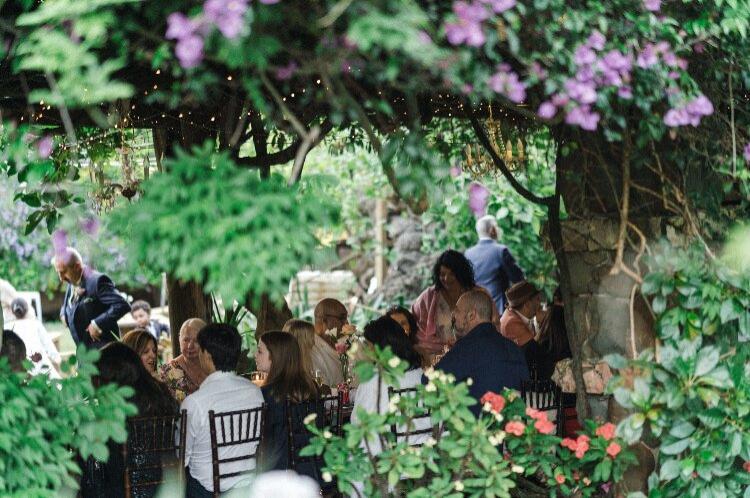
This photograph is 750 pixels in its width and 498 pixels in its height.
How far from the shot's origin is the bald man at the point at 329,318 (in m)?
6.54

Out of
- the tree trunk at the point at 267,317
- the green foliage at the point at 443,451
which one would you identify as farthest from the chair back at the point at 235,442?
the tree trunk at the point at 267,317

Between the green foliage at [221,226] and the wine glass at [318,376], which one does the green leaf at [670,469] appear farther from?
the wine glass at [318,376]

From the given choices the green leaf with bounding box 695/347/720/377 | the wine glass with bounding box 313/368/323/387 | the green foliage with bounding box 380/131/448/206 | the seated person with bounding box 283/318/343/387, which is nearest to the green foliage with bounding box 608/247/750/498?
the green leaf with bounding box 695/347/720/377

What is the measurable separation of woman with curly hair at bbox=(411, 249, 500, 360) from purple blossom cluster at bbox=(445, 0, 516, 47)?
13.4 feet

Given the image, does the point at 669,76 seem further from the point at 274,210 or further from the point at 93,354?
the point at 93,354

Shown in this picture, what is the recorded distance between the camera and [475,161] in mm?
7207

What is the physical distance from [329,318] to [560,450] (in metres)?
2.34

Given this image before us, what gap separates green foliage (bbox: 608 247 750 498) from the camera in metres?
4.07

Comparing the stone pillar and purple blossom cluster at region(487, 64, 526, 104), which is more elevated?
purple blossom cluster at region(487, 64, 526, 104)

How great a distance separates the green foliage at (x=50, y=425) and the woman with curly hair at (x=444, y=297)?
3.73m

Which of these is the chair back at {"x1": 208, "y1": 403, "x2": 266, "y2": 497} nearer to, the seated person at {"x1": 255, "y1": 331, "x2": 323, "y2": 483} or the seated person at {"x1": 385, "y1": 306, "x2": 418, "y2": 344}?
the seated person at {"x1": 255, "y1": 331, "x2": 323, "y2": 483}

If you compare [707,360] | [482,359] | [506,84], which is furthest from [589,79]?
[482,359]

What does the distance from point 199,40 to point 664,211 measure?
2.14 metres

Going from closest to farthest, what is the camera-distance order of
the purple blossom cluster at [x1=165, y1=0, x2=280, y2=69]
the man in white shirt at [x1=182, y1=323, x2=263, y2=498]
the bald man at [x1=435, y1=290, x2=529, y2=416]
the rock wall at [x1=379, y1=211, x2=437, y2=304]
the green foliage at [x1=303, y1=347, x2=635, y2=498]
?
the purple blossom cluster at [x1=165, y1=0, x2=280, y2=69] → the green foliage at [x1=303, y1=347, x2=635, y2=498] → the man in white shirt at [x1=182, y1=323, x2=263, y2=498] → the bald man at [x1=435, y1=290, x2=529, y2=416] → the rock wall at [x1=379, y1=211, x2=437, y2=304]
